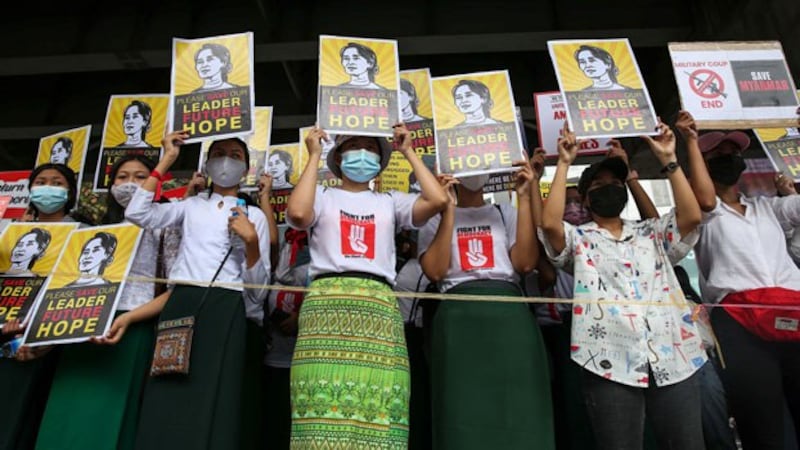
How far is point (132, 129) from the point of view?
3672 mm

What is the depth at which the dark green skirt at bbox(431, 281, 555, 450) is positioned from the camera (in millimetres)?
2242

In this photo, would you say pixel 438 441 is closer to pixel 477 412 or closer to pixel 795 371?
pixel 477 412

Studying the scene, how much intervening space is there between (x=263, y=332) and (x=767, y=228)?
2.58 m

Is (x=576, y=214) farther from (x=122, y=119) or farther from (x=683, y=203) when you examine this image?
(x=122, y=119)

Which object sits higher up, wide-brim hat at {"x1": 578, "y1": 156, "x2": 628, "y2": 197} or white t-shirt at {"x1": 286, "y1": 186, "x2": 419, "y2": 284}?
wide-brim hat at {"x1": 578, "y1": 156, "x2": 628, "y2": 197}

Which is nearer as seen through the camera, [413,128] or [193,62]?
[193,62]

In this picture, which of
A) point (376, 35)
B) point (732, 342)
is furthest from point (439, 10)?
point (732, 342)

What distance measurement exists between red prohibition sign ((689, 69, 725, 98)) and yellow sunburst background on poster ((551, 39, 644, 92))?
0.35 metres

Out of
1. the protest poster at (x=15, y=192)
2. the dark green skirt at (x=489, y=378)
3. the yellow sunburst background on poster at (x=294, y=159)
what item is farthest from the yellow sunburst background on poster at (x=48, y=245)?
the dark green skirt at (x=489, y=378)

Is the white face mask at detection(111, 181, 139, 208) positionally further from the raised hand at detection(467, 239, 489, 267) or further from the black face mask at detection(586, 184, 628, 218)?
the black face mask at detection(586, 184, 628, 218)

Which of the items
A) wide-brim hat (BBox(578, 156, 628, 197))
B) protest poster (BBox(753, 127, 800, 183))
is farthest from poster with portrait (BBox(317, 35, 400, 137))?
protest poster (BBox(753, 127, 800, 183))

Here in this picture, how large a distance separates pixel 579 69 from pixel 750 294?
1374 mm

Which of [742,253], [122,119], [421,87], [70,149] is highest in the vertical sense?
[421,87]

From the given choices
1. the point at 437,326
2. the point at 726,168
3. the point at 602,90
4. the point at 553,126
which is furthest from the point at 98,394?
the point at 726,168
